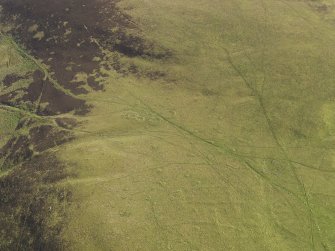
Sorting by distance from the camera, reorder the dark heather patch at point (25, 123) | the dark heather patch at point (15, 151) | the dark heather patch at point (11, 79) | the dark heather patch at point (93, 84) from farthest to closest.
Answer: the dark heather patch at point (11, 79), the dark heather patch at point (93, 84), the dark heather patch at point (25, 123), the dark heather patch at point (15, 151)

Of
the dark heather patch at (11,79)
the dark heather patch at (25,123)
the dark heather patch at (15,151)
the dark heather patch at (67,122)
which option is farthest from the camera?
the dark heather patch at (11,79)

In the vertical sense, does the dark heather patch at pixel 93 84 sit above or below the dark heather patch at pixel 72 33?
below

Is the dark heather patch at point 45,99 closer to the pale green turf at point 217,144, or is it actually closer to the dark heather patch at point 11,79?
the dark heather patch at point 11,79

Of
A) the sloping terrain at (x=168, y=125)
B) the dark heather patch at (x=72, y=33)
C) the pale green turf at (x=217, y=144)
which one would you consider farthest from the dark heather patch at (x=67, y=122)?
the dark heather patch at (x=72, y=33)

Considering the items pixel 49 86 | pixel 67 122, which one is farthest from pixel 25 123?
pixel 49 86

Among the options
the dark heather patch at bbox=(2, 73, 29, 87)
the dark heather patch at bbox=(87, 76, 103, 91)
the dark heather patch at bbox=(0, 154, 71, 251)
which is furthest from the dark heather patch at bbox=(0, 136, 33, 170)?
the dark heather patch at bbox=(2, 73, 29, 87)

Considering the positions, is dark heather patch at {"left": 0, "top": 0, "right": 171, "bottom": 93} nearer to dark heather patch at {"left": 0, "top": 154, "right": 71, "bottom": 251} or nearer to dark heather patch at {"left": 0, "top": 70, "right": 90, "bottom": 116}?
dark heather patch at {"left": 0, "top": 70, "right": 90, "bottom": 116}

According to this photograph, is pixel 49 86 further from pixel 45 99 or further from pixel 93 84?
pixel 93 84
